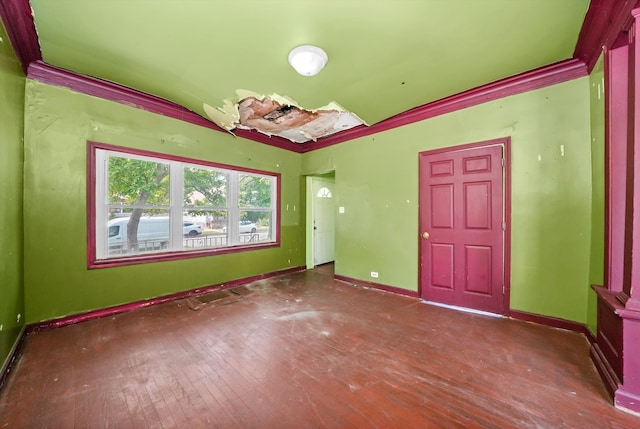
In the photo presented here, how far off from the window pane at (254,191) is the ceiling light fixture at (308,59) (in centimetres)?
246

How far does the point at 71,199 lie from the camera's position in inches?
108

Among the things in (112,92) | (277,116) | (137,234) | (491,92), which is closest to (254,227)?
(137,234)

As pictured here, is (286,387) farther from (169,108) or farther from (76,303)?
(169,108)

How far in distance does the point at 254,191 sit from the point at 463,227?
344cm

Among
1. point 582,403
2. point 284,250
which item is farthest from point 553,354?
point 284,250

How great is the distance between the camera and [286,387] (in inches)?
67.6

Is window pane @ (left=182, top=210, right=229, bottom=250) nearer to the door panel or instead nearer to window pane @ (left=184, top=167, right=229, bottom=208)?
window pane @ (left=184, top=167, right=229, bottom=208)

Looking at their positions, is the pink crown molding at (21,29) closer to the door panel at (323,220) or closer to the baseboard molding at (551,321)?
the door panel at (323,220)

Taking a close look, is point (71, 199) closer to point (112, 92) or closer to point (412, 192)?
point (112, 92)

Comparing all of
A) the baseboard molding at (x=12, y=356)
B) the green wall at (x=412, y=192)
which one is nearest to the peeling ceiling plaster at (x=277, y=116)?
the green wall at (x=412, y=192)

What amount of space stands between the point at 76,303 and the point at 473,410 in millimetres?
3886

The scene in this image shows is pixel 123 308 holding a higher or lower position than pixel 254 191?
lower

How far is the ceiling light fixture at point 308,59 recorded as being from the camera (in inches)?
85.0

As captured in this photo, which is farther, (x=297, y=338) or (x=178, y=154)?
(x=178, y=154)
